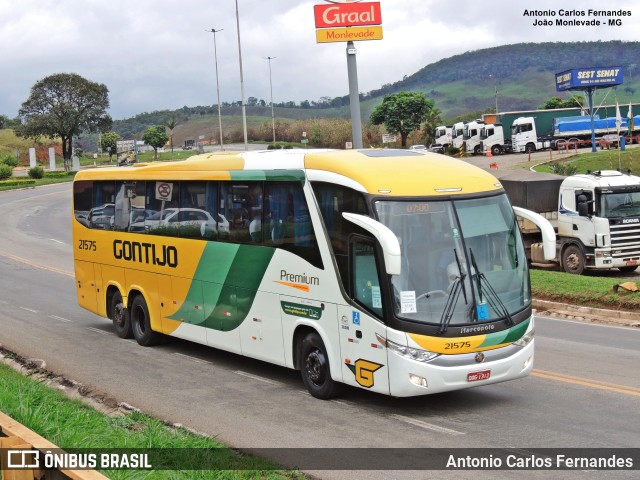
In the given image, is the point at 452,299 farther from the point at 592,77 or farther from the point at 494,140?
the point at 494,140

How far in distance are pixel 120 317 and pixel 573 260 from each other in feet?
45.2

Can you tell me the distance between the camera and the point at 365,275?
1150cm

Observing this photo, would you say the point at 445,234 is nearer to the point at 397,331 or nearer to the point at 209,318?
the point at 397,331

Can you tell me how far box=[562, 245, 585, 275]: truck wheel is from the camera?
84.2 feet

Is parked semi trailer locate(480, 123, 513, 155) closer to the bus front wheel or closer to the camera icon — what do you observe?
the bus front wheel

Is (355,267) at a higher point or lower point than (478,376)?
higher

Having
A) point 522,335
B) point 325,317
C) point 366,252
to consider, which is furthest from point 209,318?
point 522,335

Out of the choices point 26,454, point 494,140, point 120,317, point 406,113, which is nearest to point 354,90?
point 120,317

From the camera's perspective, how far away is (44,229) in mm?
46375

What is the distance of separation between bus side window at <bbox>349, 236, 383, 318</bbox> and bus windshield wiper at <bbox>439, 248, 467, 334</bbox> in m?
0.79

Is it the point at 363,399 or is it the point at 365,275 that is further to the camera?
the point at 363,399

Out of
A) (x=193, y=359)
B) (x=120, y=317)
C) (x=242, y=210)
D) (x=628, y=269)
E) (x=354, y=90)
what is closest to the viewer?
(x=242, y=210)

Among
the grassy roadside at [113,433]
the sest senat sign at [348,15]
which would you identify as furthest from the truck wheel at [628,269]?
the grassy roadside at [113,433]

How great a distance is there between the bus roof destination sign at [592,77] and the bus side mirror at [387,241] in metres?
49.1
